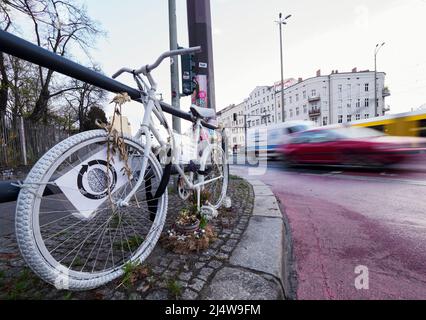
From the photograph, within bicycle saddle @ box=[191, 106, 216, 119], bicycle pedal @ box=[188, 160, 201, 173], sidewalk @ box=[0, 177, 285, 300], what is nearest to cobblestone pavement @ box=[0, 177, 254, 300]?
sidewalk @ box=[0, 177, 285, 300]

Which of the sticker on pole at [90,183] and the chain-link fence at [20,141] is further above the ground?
the chain-link fence at [20,141]

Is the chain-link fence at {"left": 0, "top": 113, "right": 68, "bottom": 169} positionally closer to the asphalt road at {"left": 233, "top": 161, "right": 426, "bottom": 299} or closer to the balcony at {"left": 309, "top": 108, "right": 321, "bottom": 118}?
the asphalt road at {"left": 233, "top": 161, "right": 426, "bottom": 299}

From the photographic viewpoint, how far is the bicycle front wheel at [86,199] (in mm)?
1098

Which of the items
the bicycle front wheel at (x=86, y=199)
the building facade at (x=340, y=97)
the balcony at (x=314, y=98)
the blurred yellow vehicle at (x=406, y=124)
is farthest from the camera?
the balcony at (x=314, y=98)

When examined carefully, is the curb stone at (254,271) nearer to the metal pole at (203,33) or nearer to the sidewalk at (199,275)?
the sidewalk at (199,275)

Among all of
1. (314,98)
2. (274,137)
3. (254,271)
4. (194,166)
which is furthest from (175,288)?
(314,98)

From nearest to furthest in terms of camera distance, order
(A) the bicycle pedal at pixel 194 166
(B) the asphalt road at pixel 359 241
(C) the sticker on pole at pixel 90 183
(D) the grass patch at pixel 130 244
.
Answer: (C) the sticker on pole at pixel 90 183
(B) the asphalt road at pixel 359 241
(D) the grass patch at pixel 130 244
(A) the bicycle pedal at pixel 194 166

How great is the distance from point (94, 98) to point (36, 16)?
8089mm

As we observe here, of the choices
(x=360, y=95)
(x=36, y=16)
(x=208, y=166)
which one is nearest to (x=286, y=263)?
(x=208, y=166)

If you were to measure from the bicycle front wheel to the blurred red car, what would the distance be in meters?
6.60

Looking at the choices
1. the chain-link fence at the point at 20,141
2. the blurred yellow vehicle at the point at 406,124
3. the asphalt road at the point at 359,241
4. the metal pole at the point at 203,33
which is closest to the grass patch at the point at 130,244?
the asphalt road at the point at 359,241

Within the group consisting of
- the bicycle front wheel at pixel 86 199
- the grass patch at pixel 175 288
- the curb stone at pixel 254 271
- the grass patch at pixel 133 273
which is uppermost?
the bicycle front wheel at pixel 86 199

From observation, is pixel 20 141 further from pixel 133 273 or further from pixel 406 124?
pixel 406 124

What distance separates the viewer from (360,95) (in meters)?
42.9
